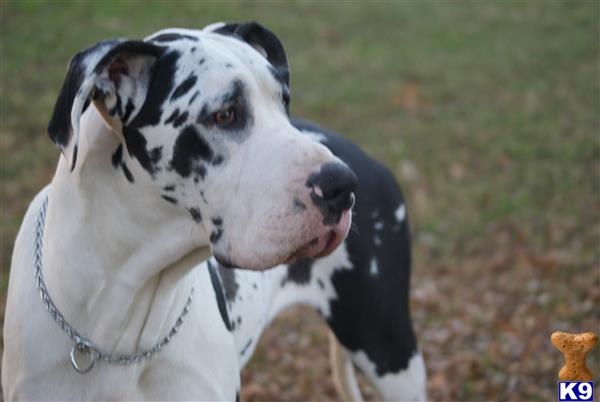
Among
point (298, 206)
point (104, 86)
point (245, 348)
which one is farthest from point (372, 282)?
point (104, 86)

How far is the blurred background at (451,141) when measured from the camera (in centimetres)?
621

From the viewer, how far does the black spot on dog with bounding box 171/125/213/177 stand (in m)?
2.74

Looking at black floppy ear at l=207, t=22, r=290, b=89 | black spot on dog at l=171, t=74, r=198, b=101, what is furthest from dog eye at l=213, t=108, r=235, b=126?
black floppy ear at l=207, t=22, r=290, b=89

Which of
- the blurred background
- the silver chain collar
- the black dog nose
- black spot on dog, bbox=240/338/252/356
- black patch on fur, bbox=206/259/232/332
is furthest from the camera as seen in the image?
the blurred background

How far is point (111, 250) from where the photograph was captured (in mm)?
2957

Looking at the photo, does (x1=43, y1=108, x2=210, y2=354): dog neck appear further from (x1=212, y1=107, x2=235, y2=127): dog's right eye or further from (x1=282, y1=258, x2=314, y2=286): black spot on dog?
(x1=282, y1=258, x2=314, y2=286): black spot on dog

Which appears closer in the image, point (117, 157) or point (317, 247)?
point (317, 247)

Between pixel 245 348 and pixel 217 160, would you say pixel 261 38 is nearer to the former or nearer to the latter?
pixel 217 160

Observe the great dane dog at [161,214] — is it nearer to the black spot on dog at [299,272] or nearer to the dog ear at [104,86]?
the dog ear at [104,86]

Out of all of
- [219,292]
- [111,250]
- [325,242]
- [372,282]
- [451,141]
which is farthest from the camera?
[451,141]

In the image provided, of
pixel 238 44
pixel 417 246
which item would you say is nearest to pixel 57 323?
pixel 238 44

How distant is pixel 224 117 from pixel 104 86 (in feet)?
1.22

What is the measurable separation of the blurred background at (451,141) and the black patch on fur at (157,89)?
3.15 m

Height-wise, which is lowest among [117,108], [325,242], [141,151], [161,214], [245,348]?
[245,348]
